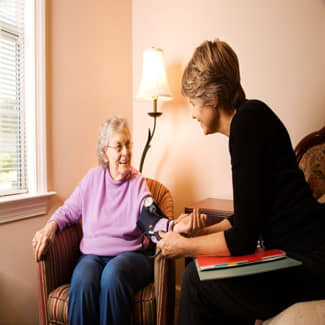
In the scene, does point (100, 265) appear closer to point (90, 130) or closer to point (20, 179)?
point (20, 179)

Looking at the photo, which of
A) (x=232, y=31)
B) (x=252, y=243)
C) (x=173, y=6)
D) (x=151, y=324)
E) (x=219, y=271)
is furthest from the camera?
(x=173, y=6)

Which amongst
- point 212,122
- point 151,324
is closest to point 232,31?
point 212,122

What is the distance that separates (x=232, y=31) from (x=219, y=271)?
5.72 ft

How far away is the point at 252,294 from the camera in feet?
2.72

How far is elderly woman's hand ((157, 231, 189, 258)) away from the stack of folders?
5.8 inches

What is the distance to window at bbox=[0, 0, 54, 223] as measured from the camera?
1556mm

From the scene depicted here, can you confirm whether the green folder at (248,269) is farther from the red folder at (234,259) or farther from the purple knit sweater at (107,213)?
the purple knit sweater at (107,213)

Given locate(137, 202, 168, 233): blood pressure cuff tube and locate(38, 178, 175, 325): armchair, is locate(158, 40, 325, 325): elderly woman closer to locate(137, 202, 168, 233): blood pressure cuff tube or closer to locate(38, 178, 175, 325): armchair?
locate(38, 178, 175, 325): armchair

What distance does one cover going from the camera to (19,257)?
158cm

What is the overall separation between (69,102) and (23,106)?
313mm

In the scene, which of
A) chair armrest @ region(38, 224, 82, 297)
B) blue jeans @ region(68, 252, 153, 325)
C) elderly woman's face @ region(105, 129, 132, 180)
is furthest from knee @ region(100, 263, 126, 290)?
elderly woman's face @ region(105, 129, 132, 180)

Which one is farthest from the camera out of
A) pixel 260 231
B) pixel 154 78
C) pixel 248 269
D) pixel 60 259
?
pixel 154 78

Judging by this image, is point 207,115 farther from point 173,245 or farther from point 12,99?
point 12,99

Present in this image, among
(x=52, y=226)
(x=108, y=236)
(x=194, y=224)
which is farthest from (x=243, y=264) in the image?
(x=52, y=226)
